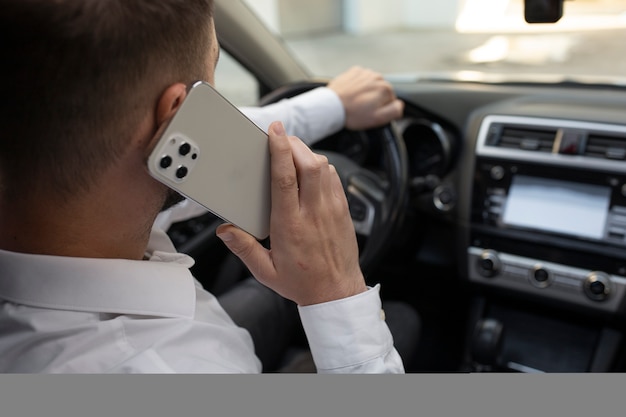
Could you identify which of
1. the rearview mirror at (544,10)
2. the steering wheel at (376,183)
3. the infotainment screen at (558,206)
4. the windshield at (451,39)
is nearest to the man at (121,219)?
the steering wheel at (376,183)

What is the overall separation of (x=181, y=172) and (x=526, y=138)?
1319 mm

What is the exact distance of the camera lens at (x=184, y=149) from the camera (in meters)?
0.70

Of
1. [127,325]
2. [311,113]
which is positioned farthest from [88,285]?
[311,113]

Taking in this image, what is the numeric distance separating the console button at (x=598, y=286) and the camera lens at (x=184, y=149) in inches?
54.7

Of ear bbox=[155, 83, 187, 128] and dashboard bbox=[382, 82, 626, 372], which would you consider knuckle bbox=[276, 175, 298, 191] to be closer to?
ear bbox=[155, 83, 187, 128]

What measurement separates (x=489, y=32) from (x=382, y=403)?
3385 millimetres

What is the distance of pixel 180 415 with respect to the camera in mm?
567

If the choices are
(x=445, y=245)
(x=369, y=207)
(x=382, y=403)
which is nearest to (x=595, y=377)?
(x=382, y=403)

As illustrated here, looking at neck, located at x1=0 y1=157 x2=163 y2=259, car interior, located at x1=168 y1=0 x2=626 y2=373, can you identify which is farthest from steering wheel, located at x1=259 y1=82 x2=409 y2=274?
neck, located at x1=0 y1=157 x2=163 y2=259

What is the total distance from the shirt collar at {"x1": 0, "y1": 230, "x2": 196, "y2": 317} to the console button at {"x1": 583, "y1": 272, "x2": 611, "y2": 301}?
1299mm

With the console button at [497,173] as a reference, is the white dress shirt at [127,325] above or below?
above

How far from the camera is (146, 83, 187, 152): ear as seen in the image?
2.26 feet

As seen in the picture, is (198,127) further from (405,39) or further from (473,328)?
(405,39)

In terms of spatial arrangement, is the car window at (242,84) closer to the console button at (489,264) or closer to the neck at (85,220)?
the console button at (489,264)
